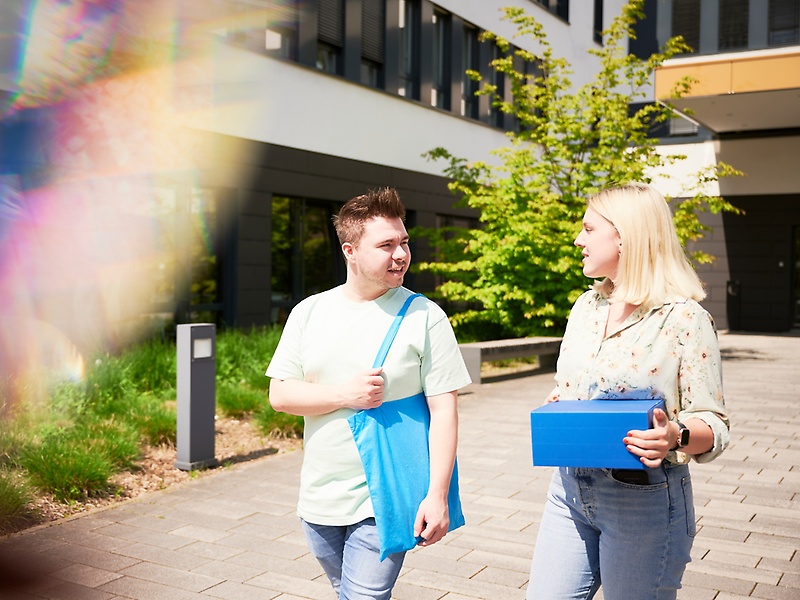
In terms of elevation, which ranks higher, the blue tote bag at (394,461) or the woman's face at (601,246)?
the woman's face at (601,246)

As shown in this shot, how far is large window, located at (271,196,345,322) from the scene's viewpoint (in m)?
16.0

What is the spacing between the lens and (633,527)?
104 inches

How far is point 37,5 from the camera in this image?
430 inches

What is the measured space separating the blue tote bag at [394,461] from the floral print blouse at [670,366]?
0.55m

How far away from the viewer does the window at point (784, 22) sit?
2366 cm

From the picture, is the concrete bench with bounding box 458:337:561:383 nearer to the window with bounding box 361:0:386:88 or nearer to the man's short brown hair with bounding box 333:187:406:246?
the window with bounding box 361:0:386:88

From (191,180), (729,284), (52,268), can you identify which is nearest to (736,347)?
(729,284)

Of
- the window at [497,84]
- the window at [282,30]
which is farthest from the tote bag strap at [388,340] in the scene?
the window at [497,84]

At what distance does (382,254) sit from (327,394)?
1.50 feet

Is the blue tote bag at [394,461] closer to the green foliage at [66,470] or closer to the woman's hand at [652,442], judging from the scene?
the woman's hand at [652,442]

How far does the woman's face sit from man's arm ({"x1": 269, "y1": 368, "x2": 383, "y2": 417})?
0.76 m

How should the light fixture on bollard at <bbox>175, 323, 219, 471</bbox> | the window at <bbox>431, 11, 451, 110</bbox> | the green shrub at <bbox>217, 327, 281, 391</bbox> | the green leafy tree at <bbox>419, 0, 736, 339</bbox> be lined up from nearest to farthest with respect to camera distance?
the light fixture on bollard at <bbox>175, 323, 219, 471</bbox>
the green shrub at <bbox>217, 327, 281, 391</bbox>
the green leafy tree at <bbox>419, 0, 736, 339</bbox>
the window at <bbox>431, 11, 451, 110</bbox>

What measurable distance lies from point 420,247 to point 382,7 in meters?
5.12

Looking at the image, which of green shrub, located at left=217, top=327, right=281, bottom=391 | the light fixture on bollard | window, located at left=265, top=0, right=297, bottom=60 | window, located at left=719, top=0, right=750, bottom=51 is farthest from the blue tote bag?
window, located at left=719, top=0, right=750, bottom=51
